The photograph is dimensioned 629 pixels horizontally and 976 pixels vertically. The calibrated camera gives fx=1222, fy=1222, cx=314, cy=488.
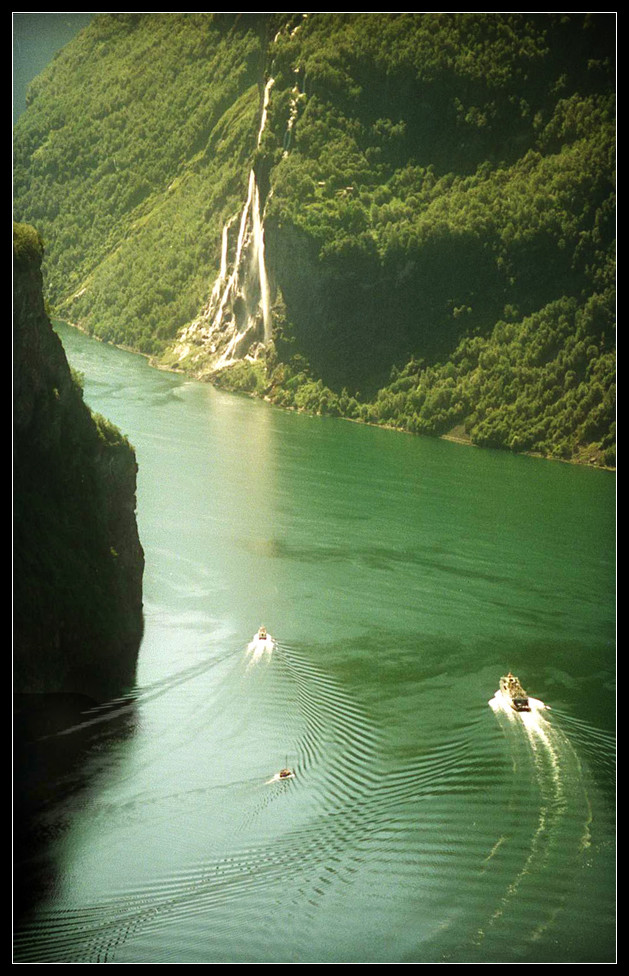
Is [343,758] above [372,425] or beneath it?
beneath

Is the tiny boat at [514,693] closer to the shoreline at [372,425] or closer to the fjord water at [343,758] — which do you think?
the fjord water at [343,758]

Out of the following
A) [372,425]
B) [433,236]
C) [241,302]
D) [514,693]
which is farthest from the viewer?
[241,302]

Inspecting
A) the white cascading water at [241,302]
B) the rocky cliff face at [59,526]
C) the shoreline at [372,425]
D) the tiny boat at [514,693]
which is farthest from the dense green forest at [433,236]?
the rocky cliff face at [59,526]

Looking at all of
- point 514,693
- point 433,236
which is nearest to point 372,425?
point 433,236

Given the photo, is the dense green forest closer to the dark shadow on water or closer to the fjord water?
the fjord water

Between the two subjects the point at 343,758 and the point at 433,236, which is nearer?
the point at 343,758

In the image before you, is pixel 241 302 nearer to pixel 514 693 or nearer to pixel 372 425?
pixel 372 425
